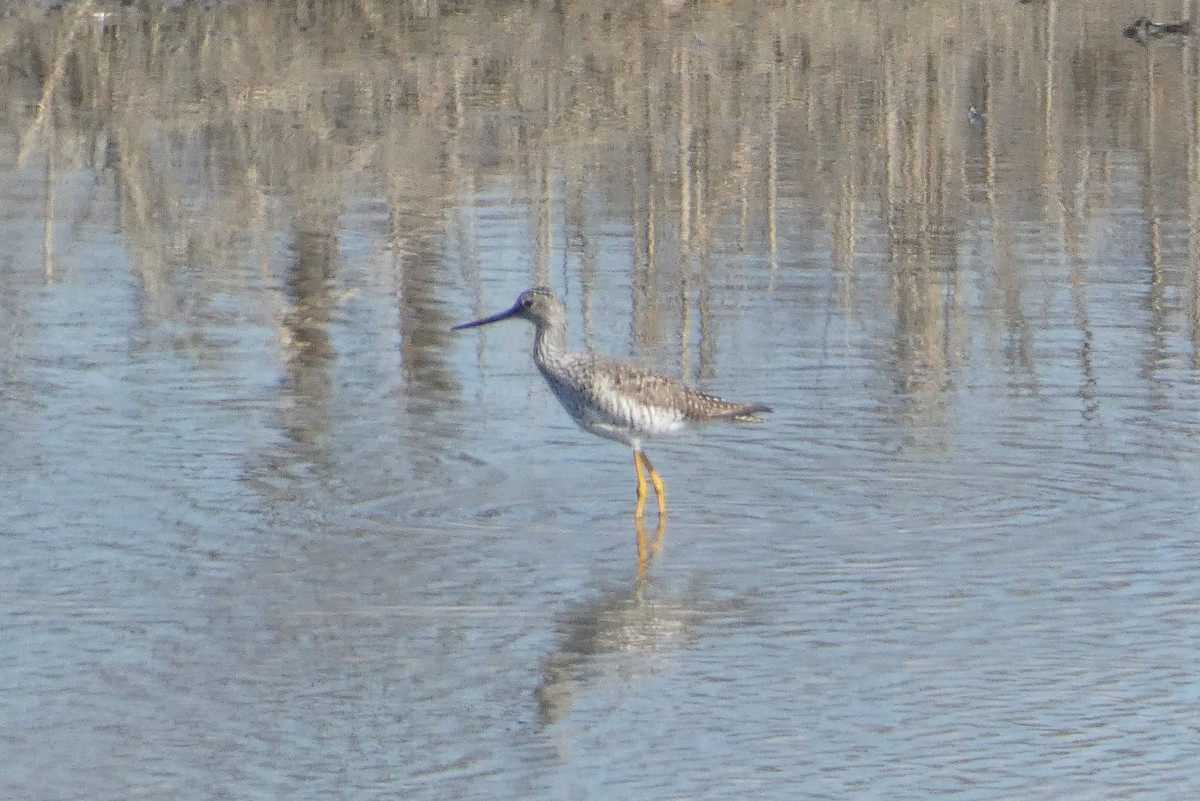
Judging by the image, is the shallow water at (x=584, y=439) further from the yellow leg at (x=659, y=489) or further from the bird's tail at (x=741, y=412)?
the bird's tail at (x=741, y=412)

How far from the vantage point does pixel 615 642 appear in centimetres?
750

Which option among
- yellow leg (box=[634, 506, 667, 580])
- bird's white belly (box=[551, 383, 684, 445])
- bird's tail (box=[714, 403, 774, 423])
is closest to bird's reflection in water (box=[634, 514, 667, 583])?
yellow leg (box=[634, 506, 667, 580])

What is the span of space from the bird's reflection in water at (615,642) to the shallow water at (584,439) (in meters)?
0.02

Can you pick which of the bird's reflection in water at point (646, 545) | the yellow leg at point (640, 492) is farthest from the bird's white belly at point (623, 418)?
the bird's reflection in water at point (646, 545)

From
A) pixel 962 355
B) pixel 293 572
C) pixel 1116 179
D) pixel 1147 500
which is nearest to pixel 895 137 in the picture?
pixel 1116 179

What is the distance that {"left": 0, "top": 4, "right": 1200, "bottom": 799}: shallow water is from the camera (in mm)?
6668

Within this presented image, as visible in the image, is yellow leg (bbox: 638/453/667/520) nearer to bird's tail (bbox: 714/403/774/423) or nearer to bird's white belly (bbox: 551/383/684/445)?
bird's white belly (bbox: 551/383/684/445)

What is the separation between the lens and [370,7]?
20.0m

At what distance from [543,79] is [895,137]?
332 centimetres

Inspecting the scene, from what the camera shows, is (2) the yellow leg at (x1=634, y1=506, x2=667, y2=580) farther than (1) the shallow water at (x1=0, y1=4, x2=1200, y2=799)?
Yes

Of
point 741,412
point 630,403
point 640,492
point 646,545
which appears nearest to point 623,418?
point 630,403

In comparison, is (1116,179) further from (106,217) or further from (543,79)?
(106,217)

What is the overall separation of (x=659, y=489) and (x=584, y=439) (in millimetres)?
1119

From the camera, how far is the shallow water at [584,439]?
6.67 meters
